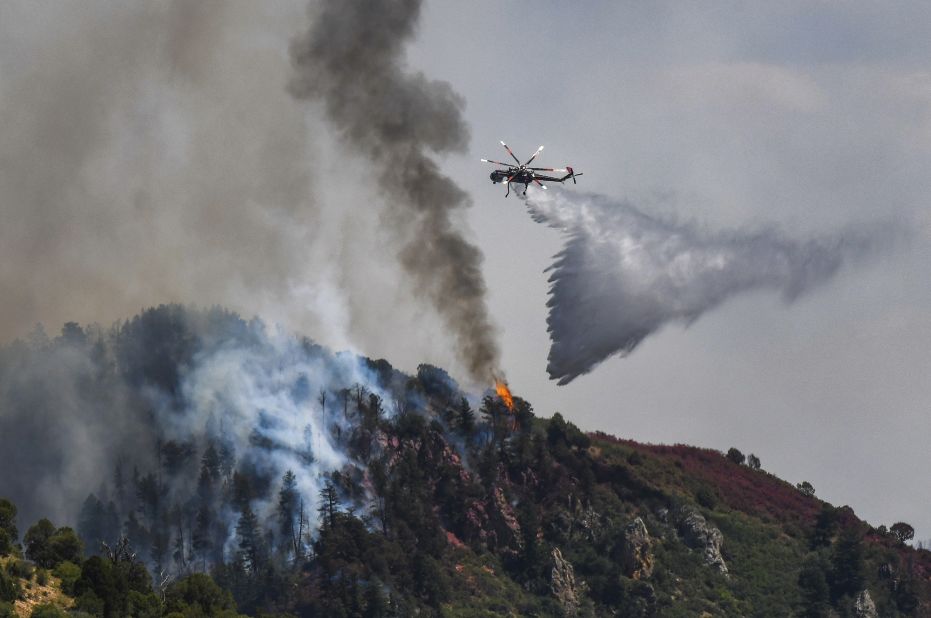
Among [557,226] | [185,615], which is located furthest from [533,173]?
[185,615]

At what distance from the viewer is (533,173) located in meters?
170

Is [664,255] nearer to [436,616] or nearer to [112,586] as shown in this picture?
[436,616]

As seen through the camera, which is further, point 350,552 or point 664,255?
point 350,552

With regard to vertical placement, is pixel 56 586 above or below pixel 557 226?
below

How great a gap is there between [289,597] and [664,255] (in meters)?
48.1

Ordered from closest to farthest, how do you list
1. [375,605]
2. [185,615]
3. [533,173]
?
[185,615] → [533,173] → [375,605]

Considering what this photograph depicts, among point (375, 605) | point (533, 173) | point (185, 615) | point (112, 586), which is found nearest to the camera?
point (112, 586)

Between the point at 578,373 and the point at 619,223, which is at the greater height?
the point at 619,223

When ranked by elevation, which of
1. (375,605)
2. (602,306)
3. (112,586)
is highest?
(602,306)

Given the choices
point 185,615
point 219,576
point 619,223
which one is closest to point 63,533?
point 185,615

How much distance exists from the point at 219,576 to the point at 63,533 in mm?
40365

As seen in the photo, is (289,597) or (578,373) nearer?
(578,373)

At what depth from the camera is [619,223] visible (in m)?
181

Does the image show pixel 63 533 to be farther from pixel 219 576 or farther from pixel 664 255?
pixel 664 255
